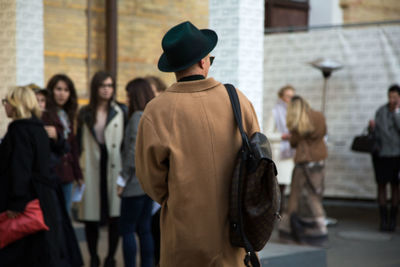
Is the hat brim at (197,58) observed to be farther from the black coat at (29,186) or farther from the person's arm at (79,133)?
the person's arm at (79,133)

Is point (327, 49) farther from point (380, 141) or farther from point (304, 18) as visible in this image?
point (304, 18)

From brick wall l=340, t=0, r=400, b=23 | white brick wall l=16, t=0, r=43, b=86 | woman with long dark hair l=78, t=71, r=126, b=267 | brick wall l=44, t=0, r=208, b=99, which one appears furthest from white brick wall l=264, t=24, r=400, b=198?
white brick wall l=16, t=0, r=43, b=86

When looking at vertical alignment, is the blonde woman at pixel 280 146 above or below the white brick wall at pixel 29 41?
below

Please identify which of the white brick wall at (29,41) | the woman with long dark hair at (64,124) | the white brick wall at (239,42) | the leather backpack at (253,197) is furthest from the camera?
the white brick wall at (29,41)

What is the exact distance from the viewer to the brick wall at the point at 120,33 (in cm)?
908

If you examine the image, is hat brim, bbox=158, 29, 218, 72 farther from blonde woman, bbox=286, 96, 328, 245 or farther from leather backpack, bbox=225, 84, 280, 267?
blonde woman, bbox=286, 96, 328, 245

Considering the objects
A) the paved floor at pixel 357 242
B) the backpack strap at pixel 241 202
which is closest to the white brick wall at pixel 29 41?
the paved floor at pixel 357 242

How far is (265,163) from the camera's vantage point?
2.90 metres

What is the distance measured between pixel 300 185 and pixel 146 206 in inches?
118

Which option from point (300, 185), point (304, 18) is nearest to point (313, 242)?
point (300, 185)

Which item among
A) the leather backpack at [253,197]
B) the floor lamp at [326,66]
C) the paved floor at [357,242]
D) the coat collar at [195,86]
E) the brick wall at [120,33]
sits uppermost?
the brick wall at [120,33]

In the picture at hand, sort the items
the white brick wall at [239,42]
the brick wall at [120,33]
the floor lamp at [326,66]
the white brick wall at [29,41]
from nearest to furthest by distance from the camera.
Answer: the white brick wall at [239,42] < the white brick wall at [29,41] < the brick wall at [120,33] < the floor lamp at [326,66]

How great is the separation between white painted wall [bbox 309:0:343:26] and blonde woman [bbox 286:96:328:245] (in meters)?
5.80

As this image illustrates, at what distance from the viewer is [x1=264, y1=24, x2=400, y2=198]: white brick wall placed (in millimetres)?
9680
